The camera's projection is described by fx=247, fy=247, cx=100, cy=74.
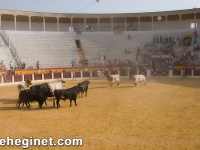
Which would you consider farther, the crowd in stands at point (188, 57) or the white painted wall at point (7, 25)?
the white painted wall at point (7, 25)

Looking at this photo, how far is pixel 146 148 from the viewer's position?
5.95 metres

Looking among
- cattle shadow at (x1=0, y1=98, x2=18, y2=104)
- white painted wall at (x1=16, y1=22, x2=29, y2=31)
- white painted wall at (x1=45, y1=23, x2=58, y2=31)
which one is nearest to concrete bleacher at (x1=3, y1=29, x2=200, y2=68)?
white painted wall at (x1=16, y1=22, x2=29, y2=31)

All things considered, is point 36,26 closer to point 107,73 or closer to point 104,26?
point 104,26

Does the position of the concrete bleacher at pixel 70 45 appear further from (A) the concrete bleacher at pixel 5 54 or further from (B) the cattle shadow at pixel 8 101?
(B) the cattle shadow at pixel 8 101

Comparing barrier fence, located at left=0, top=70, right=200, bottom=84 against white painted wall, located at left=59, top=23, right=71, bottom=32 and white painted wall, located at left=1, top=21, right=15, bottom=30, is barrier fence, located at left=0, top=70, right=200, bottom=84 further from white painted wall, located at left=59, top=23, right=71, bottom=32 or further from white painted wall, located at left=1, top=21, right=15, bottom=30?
white painted wall, located at left=59, top=23, right=71, bottom=32

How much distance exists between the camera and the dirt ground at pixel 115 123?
250 inches

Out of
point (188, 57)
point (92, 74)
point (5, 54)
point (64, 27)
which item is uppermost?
point (64, 27)

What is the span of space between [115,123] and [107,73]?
1779 cm

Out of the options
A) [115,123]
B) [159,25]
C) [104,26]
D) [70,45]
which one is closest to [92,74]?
[70,45]

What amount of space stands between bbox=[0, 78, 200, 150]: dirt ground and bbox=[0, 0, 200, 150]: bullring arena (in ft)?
0.08

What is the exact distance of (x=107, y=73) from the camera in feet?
84.5

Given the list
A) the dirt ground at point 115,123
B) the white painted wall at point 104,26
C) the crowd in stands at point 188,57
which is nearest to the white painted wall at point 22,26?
the white painted wall at point 104,26

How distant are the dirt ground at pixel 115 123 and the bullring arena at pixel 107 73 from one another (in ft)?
0.08

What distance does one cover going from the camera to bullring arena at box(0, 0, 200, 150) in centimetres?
706
